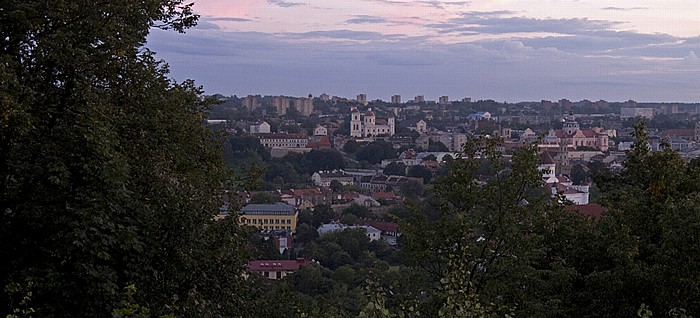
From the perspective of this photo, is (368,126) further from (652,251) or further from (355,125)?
(652,251)

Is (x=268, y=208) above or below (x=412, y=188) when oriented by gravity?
above

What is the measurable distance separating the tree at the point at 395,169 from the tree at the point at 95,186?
72.8 metres

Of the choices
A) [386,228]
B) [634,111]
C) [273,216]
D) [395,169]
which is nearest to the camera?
[386,228]

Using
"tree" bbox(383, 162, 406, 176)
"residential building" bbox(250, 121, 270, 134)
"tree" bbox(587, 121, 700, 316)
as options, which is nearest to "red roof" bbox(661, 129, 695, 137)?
"tree" bbox(383, 162, 406, 176)

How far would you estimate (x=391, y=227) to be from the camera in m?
43.8

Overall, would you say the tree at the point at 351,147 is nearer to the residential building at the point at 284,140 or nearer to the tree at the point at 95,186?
the residential building at the point at 284,140

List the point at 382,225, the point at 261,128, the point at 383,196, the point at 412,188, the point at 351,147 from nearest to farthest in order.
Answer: the point at 382,225
the point at 383,196
the point at 412,188
the point at 351,147
the point at 261,128

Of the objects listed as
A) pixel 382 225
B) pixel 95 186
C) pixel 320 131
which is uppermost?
pixel 95 186

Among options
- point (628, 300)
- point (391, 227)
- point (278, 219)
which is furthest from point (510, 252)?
point (278, 219)

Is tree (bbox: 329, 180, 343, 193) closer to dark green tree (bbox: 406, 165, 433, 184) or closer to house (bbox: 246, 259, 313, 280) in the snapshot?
dark green tree (bbox: 406, 165, 433, 184)

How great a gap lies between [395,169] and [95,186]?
75703mm

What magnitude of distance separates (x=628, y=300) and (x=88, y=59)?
18.1ft

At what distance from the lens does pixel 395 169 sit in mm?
81750

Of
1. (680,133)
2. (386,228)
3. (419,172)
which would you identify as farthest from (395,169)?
(680,133)
